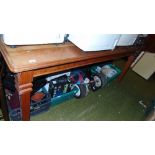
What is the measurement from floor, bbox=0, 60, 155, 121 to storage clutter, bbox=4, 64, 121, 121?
7cm

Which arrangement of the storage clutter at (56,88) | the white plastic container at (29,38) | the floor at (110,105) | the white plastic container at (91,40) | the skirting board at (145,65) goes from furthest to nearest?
the skirting board at (145,65) < the floor at (110,105) < the storage clutter at (56,88) < the white plastic container at (91,40) < the white plastic container at (29,38)

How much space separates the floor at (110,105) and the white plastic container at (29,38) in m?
0.71

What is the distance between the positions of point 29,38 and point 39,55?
106 mm

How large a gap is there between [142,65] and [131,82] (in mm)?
467

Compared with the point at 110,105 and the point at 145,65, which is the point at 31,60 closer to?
the point at 110,105

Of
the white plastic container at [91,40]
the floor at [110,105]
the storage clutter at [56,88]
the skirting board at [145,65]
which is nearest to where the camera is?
the white plastic container at [91,40]

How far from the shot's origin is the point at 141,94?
2.13 meters

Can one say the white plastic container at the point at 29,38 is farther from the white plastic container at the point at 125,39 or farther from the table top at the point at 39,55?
the white plastic container at the point at 125,39

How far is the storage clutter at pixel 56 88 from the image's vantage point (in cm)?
122

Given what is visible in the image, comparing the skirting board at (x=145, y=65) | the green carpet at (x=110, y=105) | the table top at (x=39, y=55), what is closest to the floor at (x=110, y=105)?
the green carpet at (x=110, y=105)

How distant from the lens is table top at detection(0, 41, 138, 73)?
0.80m
